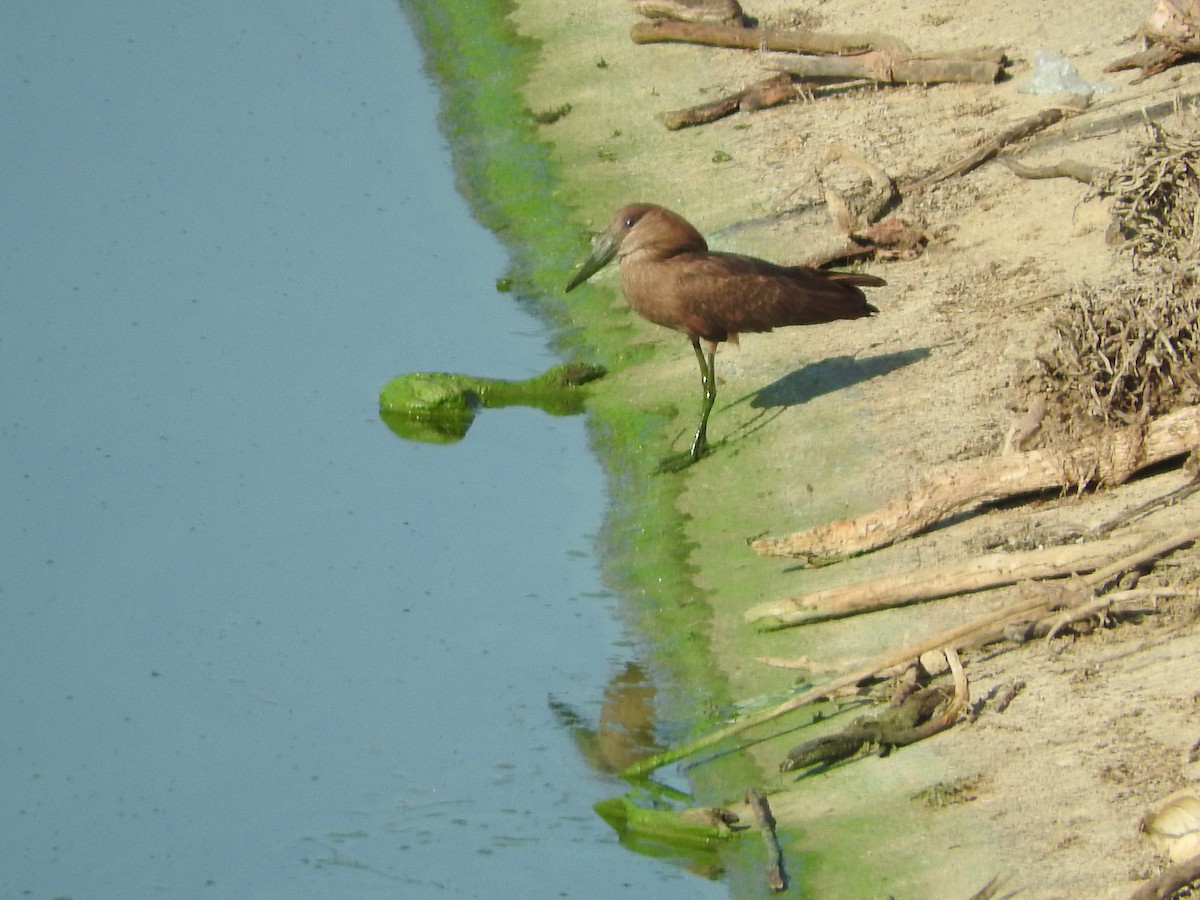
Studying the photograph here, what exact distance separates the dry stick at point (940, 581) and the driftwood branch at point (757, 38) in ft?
19.1

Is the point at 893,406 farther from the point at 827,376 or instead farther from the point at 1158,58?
the point at 1158,58

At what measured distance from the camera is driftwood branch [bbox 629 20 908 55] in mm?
12570

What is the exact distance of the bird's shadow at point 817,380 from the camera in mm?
9680

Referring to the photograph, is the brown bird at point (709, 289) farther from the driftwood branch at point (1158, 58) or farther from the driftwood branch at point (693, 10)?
the driftwood branch at point (693, 10)

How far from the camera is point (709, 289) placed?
9.23 meters

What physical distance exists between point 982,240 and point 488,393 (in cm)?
299

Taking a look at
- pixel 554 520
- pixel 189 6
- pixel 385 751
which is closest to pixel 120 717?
pixel 385 751

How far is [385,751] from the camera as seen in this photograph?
758 centimetres

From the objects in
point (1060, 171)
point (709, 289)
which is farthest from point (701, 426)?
point (1060, 171)

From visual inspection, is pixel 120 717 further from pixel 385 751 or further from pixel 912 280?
pixel 912 280

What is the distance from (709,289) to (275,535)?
8.36 feet

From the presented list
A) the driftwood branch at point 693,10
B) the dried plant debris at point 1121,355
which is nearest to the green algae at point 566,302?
the driftwood branch at point 693,10

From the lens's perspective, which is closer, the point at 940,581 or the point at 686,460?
the point at 940,581

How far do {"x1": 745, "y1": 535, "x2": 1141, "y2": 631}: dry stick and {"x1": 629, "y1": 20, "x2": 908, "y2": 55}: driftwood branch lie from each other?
229 inches
